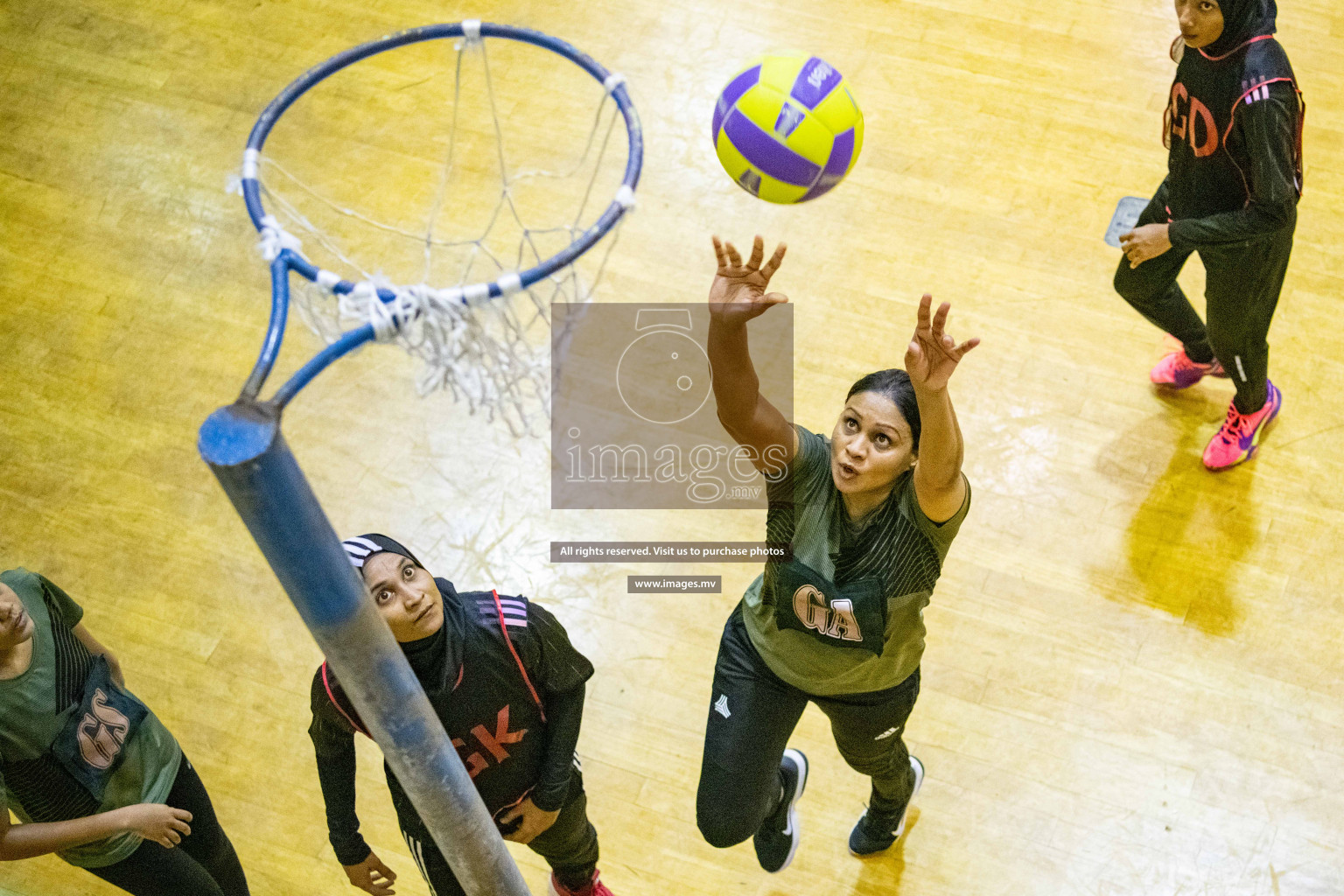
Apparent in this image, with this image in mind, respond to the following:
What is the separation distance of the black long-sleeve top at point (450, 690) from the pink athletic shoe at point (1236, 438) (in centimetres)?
248

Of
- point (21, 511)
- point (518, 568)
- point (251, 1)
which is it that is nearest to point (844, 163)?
point (518, 568)

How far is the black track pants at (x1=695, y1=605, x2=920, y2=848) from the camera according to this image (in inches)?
116

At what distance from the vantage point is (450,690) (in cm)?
257

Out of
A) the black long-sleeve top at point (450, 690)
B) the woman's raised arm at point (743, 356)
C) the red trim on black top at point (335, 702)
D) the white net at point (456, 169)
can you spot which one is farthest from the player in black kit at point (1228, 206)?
the red trim on black top at point (335, 702)

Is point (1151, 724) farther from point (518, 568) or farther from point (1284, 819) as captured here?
point (518, 568)

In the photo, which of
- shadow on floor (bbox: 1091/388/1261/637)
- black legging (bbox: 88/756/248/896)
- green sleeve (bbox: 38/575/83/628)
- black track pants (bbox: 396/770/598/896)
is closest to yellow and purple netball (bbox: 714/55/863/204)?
black track pants (bbox: 396/770/598/896)

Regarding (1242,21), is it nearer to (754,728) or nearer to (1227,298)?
(1227,298)

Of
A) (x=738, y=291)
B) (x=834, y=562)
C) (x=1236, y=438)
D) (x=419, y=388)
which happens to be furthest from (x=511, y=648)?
(x=1236, y=438)

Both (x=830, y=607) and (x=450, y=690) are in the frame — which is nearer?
(x=450, y=690)

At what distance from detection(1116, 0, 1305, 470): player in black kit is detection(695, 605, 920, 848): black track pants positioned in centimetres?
164

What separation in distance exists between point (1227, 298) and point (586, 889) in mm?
2597

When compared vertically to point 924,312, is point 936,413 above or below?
below

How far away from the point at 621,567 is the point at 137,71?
338 cm
